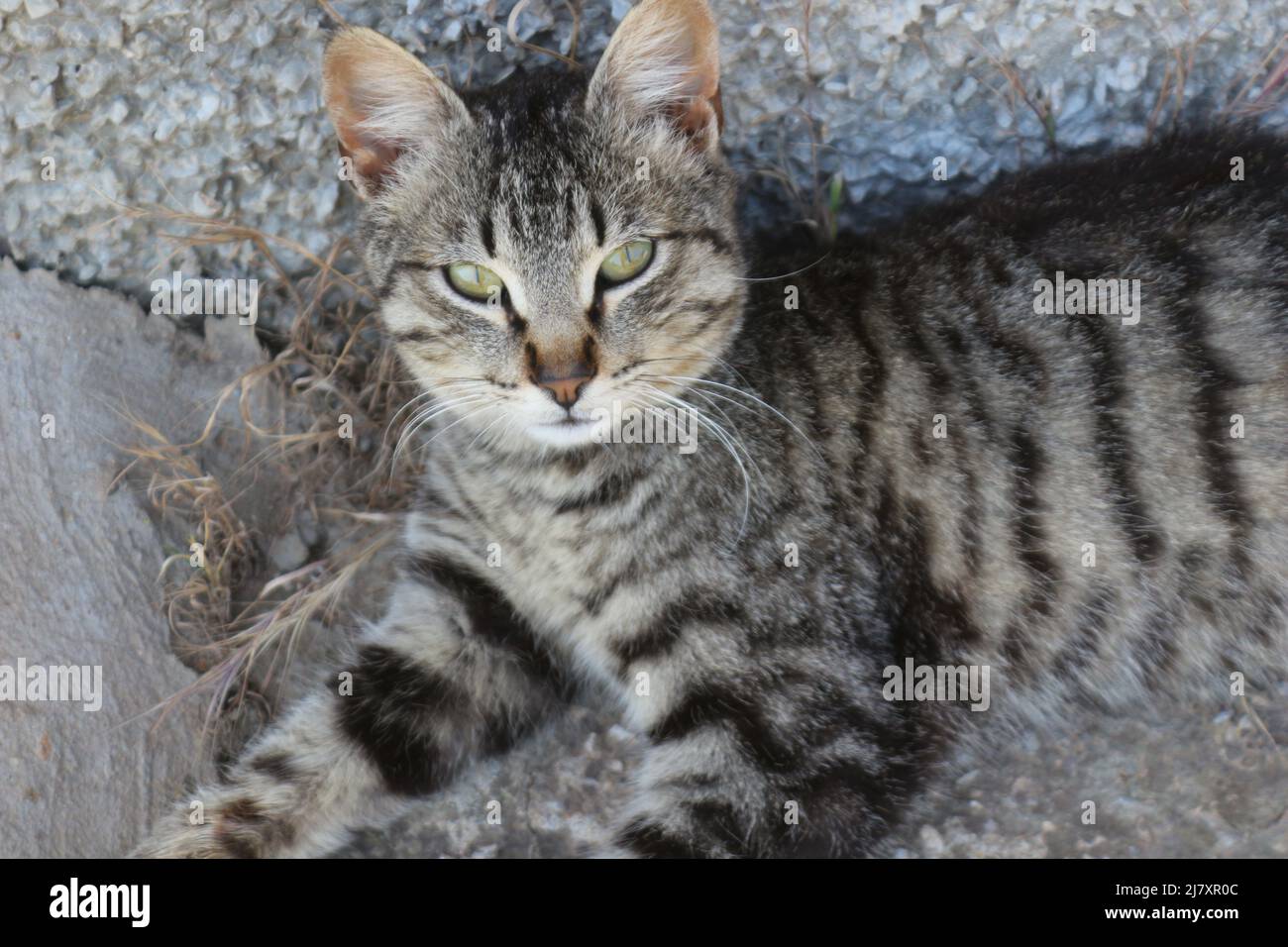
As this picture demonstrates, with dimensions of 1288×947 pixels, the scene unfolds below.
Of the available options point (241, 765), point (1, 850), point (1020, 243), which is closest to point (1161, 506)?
point (1020, 243)

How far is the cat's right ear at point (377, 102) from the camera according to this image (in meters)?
2.60

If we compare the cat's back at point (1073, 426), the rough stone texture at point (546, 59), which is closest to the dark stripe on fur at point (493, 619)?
the cat's back at point (1073, 426)

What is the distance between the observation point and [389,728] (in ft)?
9.93

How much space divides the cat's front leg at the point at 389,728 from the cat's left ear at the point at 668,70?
117cm

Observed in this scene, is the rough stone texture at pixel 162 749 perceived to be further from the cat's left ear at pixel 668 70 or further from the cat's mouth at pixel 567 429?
the cat's left ear at pixel 668 70

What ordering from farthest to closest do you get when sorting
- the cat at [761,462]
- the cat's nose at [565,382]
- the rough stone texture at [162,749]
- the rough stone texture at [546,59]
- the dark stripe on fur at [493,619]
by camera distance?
the rough stone texture at [546,59] → the dark stripe on fur at [493,619] → the rough stone texture at [162,749] → the cat at [761,462] → the cat's nose at [565,382]

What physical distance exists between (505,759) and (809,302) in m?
1.32

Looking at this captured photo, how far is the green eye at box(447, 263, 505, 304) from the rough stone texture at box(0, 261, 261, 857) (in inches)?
47.1

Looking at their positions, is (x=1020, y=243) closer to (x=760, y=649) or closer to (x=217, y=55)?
(x=760, y=649)

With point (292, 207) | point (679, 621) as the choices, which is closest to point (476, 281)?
point (679, 621)

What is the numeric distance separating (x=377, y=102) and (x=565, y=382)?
753 millimetres

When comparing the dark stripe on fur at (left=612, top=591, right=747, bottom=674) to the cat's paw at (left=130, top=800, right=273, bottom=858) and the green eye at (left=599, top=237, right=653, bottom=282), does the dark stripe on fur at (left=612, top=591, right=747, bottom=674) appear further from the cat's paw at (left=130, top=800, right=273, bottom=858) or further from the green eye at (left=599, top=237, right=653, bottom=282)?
the cat's paw at (left=130, top=800, right=273, bottom=858)

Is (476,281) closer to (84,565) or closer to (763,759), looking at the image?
(763,759)

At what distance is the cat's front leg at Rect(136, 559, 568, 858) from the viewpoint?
2.90 meters
